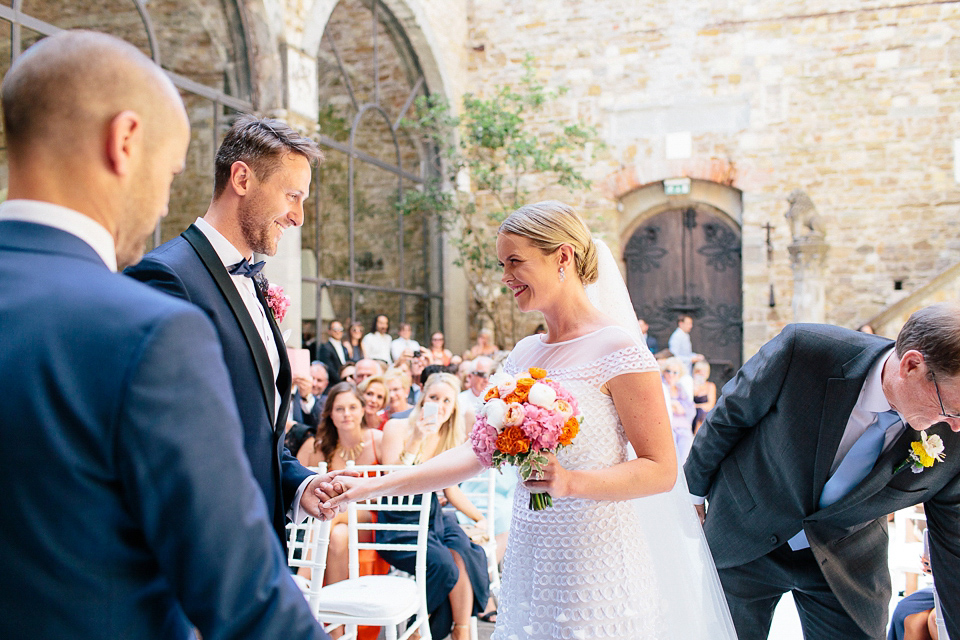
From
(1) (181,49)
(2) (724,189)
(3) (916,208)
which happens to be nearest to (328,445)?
(1) (181,49)

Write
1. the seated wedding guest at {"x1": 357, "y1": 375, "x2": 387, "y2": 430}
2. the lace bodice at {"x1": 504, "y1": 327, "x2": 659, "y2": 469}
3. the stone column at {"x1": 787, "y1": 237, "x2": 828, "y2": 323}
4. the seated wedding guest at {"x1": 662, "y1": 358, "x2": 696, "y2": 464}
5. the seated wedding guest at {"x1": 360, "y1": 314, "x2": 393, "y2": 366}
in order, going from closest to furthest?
the lace bodice at {"x1": 504, "y1": 327, "x2": 659, "y2": 469} < the seated wedding guest at {"x1": 357, "y1": 375, "x2": 387, "y2": 430} < the seated wedding guest at {"x1": 662, "y1": 358, "x2": 696, "y2": 464} < the seated wedding guest at {"x1": 360, "y1": 314, "x2": 393, "y2": 366} < the stone column at {"x1": 787, "y1": 237, "x2": 828, "y2": 323}

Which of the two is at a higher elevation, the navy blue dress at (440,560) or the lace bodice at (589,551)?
the lace bodice at (589,551)

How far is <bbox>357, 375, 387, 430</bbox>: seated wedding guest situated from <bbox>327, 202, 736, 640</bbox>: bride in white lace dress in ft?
10.9

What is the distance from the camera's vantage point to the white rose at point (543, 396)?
1891mm

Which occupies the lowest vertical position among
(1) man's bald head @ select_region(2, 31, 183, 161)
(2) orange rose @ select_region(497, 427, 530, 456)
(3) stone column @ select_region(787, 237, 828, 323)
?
(2) orange rose @ select_region(497, 427, 530, 456)

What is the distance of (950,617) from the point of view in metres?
2.16

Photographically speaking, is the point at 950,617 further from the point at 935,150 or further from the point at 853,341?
the point at 935,150

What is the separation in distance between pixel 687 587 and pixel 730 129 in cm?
1135

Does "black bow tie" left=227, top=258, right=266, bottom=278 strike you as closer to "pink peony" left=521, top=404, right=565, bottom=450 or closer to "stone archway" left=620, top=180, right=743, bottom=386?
"pink peony" left=521, top=404, right=565, bottom=450

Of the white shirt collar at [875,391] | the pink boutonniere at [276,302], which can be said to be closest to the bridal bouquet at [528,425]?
the pink boutonniere at [276,302]

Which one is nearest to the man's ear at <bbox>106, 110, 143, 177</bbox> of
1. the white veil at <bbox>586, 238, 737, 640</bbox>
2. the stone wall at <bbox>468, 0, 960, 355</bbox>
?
the white veil at <bbox>586, 238, 737, 640</bbox>

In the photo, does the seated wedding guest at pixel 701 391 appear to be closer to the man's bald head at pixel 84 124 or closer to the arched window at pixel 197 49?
the arched window at pixel 197 49

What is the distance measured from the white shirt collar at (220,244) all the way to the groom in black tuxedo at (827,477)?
1.61 m

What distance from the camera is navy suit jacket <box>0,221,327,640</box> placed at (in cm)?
83
